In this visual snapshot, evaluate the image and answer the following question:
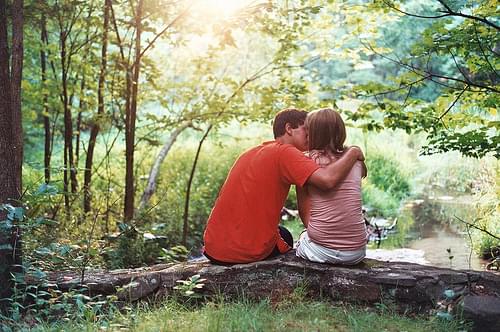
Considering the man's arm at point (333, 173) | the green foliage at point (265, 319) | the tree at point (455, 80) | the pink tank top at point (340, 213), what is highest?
the tree at point (455, 80)

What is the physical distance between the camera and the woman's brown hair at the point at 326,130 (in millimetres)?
3900

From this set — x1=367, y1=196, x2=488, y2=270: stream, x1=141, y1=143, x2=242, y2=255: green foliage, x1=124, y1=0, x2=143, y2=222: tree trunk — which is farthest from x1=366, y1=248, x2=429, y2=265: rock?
x1=124, y1=0, x2=143, y2=222: tree trunk

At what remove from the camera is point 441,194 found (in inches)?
494

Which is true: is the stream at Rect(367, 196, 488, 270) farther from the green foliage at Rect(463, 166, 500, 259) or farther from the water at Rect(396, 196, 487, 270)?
the green foliage at Rect(463, 166, 500, 259)

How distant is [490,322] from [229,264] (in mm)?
1678

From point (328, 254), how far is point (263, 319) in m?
0.93

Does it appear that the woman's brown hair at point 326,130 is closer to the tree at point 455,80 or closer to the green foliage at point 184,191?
the tree at point 455,80

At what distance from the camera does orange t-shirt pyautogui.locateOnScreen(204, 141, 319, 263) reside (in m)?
4.09

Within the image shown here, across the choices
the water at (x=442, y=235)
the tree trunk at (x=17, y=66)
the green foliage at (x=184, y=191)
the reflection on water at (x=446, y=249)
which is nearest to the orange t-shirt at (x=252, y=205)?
the tree trunk at (x=17, y=66)

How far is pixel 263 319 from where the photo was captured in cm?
325

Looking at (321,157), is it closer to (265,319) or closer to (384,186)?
(265,319)

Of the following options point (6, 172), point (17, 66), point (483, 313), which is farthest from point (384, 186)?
point (6, 172)

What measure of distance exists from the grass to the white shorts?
36 centimetres

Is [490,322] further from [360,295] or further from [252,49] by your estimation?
[252,49]
